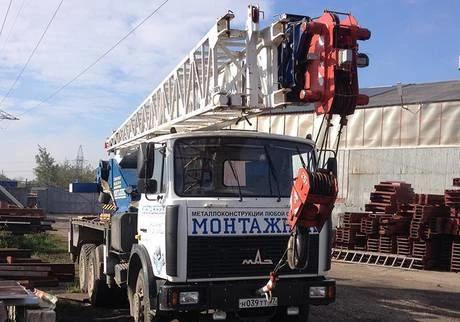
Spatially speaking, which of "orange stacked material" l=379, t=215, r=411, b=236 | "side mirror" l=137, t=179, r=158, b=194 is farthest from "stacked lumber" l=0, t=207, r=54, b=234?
"side mirror" l=137, t=179, r=158, b=194

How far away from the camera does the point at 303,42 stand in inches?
271

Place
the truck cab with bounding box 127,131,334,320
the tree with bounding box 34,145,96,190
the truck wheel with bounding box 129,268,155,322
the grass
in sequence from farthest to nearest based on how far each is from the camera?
the tree with bounding box 34,145,96,190, the grass, the truck wheel with bounding box 129,268,155,322, the truck cab with bounding box 127,131,334,320

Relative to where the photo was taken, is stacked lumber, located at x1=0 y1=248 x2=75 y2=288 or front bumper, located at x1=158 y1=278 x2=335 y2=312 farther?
stacked lumber, located at x1=0 y1=248 x2=75 y2=288

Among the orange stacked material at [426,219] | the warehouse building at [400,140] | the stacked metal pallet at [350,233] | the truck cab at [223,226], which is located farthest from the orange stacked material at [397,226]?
the truck cab at [223,226]

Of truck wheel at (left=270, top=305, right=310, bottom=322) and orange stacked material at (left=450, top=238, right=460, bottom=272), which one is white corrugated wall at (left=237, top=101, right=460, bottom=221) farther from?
truck wheel at (left=270, top=305, right=310, bottom=322)

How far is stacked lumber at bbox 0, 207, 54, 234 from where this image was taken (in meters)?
23.4

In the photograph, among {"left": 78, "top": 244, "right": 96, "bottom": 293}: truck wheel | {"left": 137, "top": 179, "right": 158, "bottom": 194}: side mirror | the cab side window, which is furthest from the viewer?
{"left": 78, "top": 244, "right": 96, "bottom": 293}: truck wheel

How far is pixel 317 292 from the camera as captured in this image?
7.25 meters

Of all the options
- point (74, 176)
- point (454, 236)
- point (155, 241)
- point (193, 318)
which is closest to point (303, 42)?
point (155, 241)

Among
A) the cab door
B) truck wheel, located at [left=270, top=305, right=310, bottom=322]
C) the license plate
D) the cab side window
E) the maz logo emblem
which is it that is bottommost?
truck wheel, located at [left=270, top=305, right=310, bottom=322]

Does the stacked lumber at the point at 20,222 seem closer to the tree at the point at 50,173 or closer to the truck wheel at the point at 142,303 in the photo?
the truck wheel at the point at 142,303

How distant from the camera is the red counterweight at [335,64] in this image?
253 inches

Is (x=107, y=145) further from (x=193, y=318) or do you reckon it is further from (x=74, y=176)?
(x=74, y=176)

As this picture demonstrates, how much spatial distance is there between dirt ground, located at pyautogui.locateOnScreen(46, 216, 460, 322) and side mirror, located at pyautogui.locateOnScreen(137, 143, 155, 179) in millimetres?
3282
